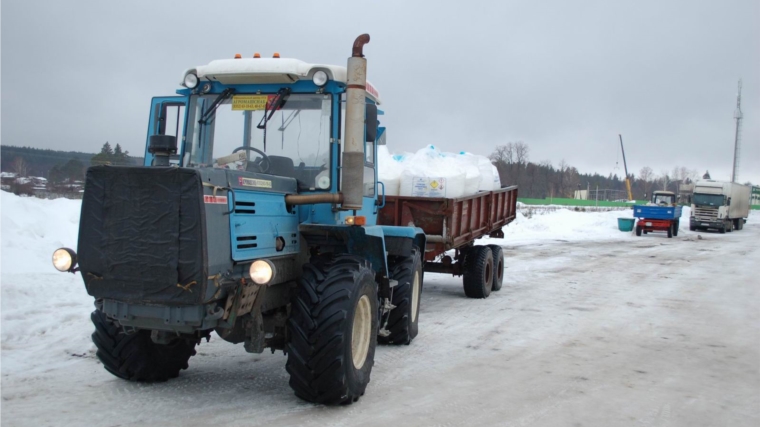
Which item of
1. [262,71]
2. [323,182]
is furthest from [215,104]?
[323,182]

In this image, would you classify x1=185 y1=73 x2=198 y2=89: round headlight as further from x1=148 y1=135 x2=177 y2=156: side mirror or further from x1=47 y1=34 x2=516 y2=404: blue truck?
x1=148 y1=135 x2=177 y2=156: side mirror

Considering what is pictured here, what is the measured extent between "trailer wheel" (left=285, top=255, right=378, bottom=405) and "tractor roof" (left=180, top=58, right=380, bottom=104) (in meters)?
1.79

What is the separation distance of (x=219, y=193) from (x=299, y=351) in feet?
4.65

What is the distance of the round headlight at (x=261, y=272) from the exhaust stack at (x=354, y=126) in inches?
40.4

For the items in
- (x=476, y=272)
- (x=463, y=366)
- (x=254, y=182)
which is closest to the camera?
(x=254, y=182)

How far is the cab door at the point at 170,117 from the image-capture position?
5762 millimetres

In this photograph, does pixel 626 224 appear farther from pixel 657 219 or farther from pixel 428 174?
pixel 428 174

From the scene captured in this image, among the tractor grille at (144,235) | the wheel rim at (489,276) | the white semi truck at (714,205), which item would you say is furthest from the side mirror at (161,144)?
the white semi truck at (714,205)

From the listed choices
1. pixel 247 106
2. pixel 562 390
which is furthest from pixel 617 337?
pixel 247 106

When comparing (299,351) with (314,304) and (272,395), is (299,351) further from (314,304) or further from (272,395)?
(272,395)

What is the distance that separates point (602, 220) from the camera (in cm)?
3459

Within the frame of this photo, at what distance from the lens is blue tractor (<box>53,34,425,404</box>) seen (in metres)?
4.31

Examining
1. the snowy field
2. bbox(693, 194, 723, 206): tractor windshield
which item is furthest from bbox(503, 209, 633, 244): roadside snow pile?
the snowy field

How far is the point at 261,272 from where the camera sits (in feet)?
14.3
